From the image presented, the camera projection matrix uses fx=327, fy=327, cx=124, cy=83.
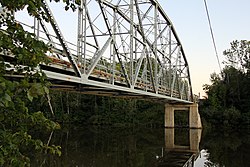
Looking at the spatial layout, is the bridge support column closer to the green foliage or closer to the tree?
the green foliage

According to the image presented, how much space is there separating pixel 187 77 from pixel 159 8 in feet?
63.7

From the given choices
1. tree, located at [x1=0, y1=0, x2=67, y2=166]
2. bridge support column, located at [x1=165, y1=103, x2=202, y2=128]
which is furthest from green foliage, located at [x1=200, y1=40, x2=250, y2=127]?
tree, located at [x1=0, y1=0, x2=67, y2=166]

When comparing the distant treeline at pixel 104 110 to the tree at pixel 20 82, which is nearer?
the tree at pixel 20 82

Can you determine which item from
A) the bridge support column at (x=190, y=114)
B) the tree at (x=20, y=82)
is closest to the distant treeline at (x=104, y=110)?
the bridge support column at (x=190, y=114)

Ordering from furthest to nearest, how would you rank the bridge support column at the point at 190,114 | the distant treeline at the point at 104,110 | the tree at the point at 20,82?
1. the distant treeline at the point at 104,110
2. the bridge support column at the point at 190,114
3. the tree at the point at 20,82

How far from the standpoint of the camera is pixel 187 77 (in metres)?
45.3

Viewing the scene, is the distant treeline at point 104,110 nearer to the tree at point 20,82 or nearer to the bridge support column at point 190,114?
the bridge support column at point 190,114

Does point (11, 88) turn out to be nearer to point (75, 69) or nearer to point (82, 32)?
point (75, 69)

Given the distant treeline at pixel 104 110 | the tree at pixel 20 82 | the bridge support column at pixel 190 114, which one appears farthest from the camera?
the distant treeline at pixel 104 110

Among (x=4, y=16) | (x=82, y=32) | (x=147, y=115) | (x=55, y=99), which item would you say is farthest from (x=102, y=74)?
(x=55, y=99)

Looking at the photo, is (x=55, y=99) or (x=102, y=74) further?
(x=55, y=99)

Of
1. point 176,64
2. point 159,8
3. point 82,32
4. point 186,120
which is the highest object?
point 159,8

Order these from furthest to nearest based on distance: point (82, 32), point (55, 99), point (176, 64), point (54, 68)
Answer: point (55, 99), point (176, 64), point (82, 32), point (54, 68)

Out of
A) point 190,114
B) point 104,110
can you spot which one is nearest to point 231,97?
point 190,114
